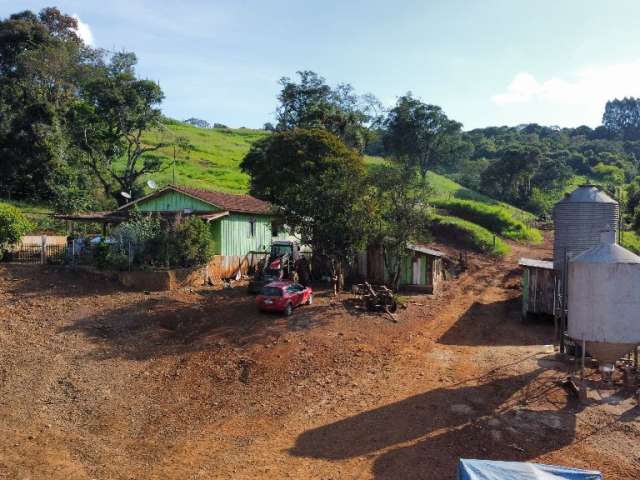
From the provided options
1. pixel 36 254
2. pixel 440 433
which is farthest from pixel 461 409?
pixel 36 254

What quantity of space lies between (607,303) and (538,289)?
935 cm

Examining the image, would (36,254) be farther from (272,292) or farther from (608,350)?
(608,350)

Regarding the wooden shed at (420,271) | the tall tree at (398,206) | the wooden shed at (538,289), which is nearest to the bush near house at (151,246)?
the tall tree at (398,206)

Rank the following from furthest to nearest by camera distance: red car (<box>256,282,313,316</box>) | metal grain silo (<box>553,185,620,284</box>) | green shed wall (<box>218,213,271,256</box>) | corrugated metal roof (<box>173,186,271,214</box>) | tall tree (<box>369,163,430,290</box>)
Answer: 1. corrugated metal roof (<box>173,186,271,214</box>)
2. green shed wall (<box>218,213,271,256</box>)
3. tall tree (<box>369,163,430,290</box>)
4. red car (<box>256,282,313,316</box>)
5. metal grain silo (<box>553,185,620,284</box>)

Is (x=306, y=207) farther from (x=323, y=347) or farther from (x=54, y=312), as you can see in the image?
(x=54, y=312)

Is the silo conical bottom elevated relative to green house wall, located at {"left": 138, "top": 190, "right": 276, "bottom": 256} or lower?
lower

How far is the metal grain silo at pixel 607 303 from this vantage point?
41.2 feet

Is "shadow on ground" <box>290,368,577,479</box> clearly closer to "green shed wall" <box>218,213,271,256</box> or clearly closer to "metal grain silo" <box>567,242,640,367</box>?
"metal grain silo" <box>567,242,640,367</box>

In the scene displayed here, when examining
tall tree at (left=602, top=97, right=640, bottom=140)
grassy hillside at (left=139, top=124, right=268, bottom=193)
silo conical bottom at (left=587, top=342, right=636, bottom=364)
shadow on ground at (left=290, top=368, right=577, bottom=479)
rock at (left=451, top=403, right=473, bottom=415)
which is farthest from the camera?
tall tree at (left=602, top=97, right=640, bottom=140)

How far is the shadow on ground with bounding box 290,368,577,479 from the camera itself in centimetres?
1045

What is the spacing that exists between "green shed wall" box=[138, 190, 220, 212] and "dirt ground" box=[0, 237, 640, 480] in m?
7.14

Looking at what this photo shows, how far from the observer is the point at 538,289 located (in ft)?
71.5

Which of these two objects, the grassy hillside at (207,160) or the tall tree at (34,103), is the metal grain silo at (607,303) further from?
the tall tree at (34,103)

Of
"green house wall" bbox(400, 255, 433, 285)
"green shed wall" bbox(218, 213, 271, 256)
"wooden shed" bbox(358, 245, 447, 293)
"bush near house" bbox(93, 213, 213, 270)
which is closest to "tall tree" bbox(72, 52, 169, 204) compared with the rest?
"green shed wall" bbox(218, 213, 271, 256)
